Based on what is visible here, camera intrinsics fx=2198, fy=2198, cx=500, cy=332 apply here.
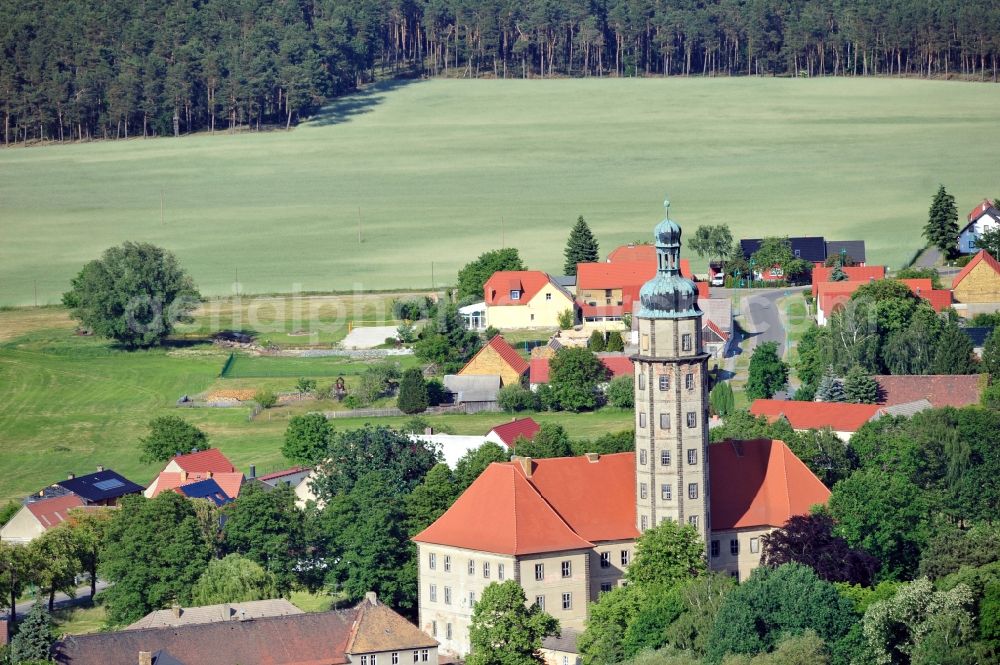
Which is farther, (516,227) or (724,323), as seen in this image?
(516,227)

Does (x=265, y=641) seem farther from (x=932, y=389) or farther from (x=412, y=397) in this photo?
(x=932, y=389)

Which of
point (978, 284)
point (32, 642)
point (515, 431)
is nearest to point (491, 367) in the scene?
point (515, 431)

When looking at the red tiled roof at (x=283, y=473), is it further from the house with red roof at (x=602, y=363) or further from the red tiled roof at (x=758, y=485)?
the red tiled roof at (x=758, y=485)

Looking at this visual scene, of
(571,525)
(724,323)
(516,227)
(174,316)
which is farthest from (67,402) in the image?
(516,227)

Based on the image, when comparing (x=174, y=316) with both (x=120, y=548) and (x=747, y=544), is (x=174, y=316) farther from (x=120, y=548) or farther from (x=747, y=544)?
(x=747, y=544)

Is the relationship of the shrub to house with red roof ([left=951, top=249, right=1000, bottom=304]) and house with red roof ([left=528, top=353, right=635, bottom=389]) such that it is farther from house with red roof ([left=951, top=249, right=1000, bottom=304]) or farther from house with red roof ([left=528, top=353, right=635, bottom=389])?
house with red roof ([left=951, top=249, right=1000, bottom=304])

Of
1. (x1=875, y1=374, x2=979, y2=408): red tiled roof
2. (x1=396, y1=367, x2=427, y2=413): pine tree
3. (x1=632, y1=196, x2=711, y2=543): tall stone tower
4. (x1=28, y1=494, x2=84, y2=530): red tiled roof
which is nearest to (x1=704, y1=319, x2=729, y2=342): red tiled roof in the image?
(x1=875, y1=374, x2=979, y2=408): red tiled roof
